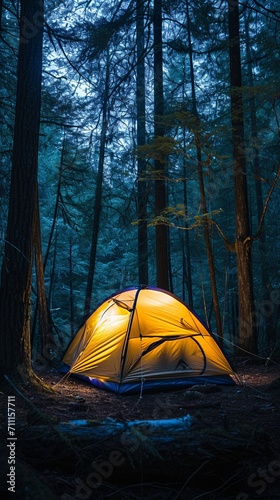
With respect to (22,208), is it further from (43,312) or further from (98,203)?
(98,203)

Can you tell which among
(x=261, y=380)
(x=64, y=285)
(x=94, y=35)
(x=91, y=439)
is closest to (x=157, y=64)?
(x=94, y=35)

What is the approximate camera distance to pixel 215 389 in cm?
582

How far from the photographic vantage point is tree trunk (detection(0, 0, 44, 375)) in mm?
4809

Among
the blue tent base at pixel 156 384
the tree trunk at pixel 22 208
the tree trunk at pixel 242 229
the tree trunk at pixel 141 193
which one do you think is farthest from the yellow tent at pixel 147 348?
the tree trunk at pixel 141 193

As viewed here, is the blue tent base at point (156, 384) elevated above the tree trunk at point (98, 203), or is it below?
below

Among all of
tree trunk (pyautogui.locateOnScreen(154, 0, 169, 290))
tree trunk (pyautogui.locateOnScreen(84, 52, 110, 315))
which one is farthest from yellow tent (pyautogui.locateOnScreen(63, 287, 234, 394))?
tree trunk (pyautogui.locateOnScreen(84, 52, 110, 315))

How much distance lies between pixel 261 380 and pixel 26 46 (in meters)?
6.34

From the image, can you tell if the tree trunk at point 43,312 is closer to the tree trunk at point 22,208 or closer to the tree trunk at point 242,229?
the tree trunk at point 22,208

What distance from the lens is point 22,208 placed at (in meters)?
5.00

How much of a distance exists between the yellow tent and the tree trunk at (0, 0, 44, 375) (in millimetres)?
1733

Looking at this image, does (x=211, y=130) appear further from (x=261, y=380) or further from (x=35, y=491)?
(x=35, y=491)

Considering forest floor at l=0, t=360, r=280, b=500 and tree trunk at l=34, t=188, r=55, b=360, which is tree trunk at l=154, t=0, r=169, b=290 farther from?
forest floor at l=0, t=360, r=280, b=500

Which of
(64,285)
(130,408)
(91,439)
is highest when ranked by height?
(64,285)

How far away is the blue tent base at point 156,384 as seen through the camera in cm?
593
